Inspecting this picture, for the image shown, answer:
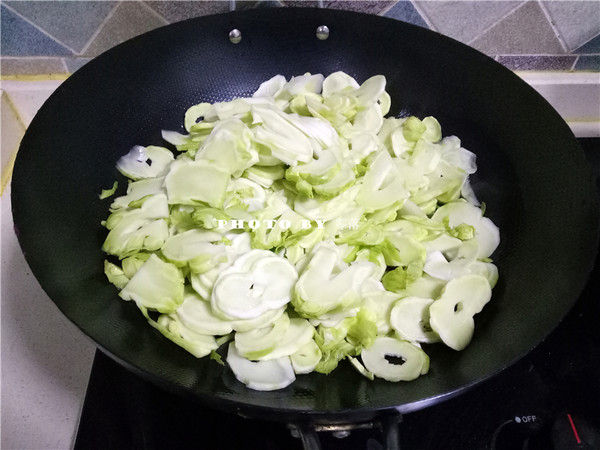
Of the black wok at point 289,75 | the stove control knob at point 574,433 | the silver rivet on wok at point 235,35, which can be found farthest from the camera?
the silver rivet on wok at point 235,35

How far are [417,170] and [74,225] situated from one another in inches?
19.3

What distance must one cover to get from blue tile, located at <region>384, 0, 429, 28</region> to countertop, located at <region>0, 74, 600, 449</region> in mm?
674

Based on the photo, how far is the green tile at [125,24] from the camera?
40.4 inches

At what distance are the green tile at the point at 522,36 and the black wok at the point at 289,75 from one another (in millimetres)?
206

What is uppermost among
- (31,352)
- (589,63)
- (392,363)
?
(589,63)

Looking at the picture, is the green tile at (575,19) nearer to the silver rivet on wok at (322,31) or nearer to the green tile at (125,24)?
the silver rivet on wok at (322,31)

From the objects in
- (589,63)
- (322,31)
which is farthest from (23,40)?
(589,63)

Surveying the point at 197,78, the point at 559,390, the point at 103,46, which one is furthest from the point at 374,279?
the point at 103,46

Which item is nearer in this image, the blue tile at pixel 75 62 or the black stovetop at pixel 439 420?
the black stovetop at pixel 439 420

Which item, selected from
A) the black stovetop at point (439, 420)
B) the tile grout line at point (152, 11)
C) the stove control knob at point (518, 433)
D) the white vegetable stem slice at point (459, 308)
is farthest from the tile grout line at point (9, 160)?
the stove control knob at point (518, 433)

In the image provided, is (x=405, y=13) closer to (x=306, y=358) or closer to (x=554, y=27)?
(x=554, y=27)

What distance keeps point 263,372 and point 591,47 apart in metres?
0.93

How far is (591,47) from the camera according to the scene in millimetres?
1123

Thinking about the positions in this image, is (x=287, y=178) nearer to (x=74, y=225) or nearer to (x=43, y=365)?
(x=74, y=225)
